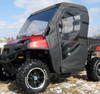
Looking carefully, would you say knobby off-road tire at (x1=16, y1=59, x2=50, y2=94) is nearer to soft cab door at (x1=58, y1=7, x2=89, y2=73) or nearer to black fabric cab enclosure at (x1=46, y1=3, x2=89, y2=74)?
black fabric cab enclosure at (x1=46, y1=3, x2=89, y2=74)

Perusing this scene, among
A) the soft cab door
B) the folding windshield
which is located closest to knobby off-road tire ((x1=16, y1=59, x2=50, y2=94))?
the soft cab door

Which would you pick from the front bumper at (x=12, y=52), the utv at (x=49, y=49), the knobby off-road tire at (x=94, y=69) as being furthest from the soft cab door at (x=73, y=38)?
the front bumper at (x=12, y=52)

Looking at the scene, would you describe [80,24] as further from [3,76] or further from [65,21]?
[3,76]

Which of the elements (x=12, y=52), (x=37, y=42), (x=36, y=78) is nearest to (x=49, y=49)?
(x=37, y=42)

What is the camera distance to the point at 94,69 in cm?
502

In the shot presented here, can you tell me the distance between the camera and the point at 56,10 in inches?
172

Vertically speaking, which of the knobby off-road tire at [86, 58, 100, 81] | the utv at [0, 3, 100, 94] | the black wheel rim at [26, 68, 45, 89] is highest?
the utv at [0, 3, 100, 94]

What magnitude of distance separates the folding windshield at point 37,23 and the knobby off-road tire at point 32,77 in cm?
87

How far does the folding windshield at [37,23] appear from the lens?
14.6 feet

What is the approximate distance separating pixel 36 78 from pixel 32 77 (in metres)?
0.09

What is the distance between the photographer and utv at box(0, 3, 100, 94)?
12.8 ft

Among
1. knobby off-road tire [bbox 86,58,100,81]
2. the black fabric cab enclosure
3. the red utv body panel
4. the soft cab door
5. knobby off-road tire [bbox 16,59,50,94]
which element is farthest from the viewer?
knobby off-road tire [bbox 86,58,100,81]

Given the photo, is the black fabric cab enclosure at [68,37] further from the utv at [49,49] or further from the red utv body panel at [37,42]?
the red utv body panel at [37,42]

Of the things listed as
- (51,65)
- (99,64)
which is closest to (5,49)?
(51,65)
